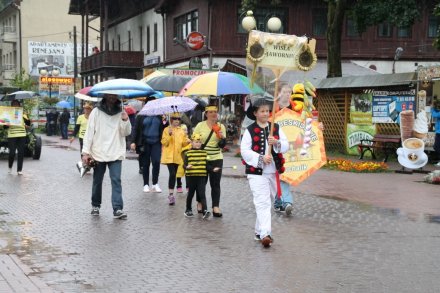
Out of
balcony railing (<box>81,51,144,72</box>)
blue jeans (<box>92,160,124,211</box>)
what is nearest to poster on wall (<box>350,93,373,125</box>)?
blue jeans (<box>92,160,124,211</box>)

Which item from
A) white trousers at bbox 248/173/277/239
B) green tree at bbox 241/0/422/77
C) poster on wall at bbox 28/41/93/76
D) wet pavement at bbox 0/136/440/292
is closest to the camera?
wet pavement at bbox 0/136/440/292

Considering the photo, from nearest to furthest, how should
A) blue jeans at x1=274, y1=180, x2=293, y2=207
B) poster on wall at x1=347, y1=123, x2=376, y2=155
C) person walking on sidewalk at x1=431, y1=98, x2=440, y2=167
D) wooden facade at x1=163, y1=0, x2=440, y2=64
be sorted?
1. blue jeans at x1=274, y1=180, x2=293, y2=207
2. person walking on sidewalk at x1=431, y1=98, x2=440, y2=167
3. poster on wall at x1=347, y1=123, x2=376, y2=155
4. wooden facade at x1=163, y1=0, x2=440, y2=64

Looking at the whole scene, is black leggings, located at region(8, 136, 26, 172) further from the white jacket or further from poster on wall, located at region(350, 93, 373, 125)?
poster on wall, located at region(350, 93, 373, 125)

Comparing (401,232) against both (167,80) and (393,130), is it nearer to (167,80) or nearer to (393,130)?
(167,80)

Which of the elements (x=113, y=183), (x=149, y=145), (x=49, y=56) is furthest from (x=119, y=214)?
(x=49, y=56)

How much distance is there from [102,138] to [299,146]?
3.14 meters

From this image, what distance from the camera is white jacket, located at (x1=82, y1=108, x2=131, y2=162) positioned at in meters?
10.0

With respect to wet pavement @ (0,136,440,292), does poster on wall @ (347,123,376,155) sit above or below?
above

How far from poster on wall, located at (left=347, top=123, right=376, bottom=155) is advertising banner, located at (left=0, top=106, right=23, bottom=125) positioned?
35.8 ft

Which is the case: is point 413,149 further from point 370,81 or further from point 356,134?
point 356,134

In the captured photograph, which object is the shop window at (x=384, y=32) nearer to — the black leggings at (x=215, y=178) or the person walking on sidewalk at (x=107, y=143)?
the black leggings at (x=215, y=178)

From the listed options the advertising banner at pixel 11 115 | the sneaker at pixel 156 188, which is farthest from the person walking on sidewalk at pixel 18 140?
the sneaker at pixel 156 188

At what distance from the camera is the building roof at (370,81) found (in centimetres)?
2020

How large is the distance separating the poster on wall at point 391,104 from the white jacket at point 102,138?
12.4m
